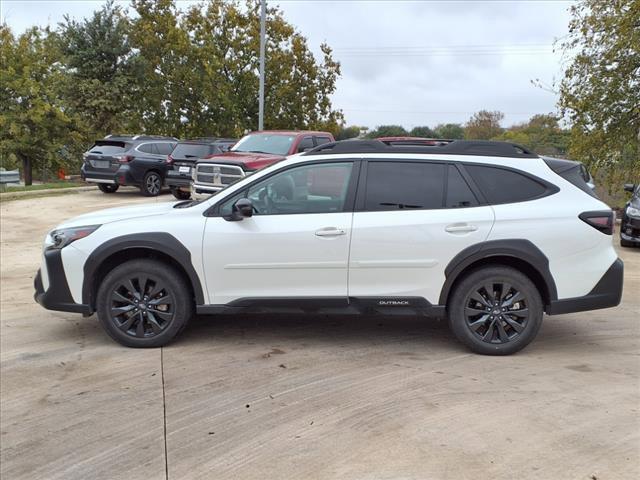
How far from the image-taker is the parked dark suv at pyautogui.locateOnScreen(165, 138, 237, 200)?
16094 mm

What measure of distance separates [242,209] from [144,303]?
1.19 m

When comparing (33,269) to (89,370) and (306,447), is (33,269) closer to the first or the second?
(89,370)

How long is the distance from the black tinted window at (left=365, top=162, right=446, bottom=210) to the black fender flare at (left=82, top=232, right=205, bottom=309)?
158 centimetres

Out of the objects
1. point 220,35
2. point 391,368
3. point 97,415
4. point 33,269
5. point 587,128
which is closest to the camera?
point 97,415

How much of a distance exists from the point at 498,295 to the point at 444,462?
6.61ft

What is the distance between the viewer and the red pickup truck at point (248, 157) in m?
11.8

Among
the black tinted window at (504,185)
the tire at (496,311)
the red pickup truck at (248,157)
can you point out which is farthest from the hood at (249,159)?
the tire at (496,311)

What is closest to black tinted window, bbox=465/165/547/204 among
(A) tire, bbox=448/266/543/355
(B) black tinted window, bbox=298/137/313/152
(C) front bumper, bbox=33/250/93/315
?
(A) tire, bbox=448/266/543/355

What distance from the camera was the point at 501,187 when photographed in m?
5.16

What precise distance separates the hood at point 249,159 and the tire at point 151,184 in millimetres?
5947

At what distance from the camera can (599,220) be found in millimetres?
4996

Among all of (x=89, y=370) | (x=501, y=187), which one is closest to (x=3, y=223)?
(x=89, y=370)

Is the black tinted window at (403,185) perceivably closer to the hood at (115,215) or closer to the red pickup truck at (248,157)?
the hood at (115,215)

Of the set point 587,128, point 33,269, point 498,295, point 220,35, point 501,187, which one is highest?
point 220,35
